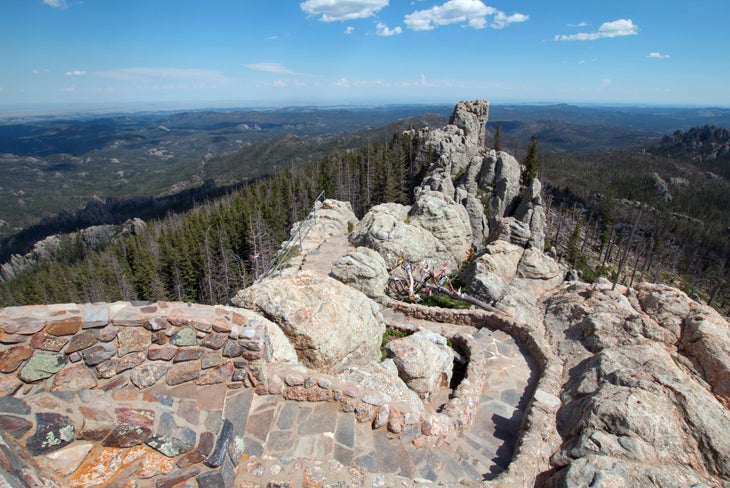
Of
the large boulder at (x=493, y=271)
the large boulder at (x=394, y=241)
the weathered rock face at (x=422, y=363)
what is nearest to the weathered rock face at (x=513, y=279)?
the large boulder at (x=493, y=271)

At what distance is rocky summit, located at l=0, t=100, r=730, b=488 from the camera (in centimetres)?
496

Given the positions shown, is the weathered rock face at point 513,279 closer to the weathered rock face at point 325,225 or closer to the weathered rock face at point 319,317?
the weathered rock face at point 319,317

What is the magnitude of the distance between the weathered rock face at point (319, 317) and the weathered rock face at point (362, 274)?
15.1 ft

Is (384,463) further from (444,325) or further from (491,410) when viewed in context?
(444,325)

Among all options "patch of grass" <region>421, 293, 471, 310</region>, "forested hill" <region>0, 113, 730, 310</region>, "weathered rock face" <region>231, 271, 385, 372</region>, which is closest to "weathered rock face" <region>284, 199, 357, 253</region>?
"patch of grass" <region>421, 293, 471, 310</region>

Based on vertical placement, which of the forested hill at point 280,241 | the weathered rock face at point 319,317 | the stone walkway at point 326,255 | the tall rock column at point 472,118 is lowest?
the forested hill at point 280,241

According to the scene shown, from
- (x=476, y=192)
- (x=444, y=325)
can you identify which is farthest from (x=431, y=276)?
(x=476, y=192)

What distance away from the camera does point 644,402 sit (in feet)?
27.4

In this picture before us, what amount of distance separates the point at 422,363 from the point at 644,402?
5.73 m

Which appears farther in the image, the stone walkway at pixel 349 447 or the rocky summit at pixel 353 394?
the stone walkway at pixel 349 447

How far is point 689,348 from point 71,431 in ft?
55.5

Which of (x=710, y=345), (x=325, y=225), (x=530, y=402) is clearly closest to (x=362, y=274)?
(x=530, y=402)

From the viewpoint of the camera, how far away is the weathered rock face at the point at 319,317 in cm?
991

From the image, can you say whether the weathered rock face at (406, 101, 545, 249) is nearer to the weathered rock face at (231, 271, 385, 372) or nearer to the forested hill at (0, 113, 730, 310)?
the forested hill at (0, 113, 730, 310)
